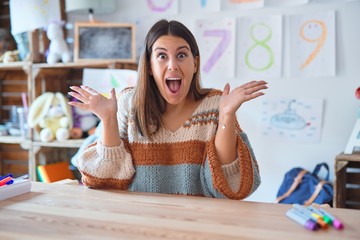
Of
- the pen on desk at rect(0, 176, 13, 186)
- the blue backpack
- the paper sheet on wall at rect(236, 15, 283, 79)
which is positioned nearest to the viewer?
the pen on desk at rect(0, 176, 13, 186)

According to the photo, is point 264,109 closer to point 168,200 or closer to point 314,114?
point 314,114

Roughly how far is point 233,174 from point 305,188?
3.37 ft

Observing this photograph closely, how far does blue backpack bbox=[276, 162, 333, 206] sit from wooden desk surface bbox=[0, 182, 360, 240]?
1146 mm

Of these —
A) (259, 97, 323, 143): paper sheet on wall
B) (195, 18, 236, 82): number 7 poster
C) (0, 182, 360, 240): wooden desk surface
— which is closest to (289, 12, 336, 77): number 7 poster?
(259, 97, 323, 143): paper sheet on wall

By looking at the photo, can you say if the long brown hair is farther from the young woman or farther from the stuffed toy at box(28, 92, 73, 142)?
the stuffed toy at box(28, 92, 73, 142)

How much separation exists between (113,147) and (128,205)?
249 mm

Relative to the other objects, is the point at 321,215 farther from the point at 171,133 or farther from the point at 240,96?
the point at 171,133

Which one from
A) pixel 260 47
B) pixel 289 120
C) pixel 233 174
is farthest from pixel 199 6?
pixel 233 174

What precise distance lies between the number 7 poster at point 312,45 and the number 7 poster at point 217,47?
31 cm

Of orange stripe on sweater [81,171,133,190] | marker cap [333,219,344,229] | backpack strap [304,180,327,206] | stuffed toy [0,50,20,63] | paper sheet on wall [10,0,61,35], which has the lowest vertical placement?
backpack strap [304,180,327,206]

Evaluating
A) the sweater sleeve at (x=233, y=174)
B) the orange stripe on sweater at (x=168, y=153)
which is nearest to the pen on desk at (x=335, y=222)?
the sweater sleeve at (x=233, y=174)

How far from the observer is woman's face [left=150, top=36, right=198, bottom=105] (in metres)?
1.14

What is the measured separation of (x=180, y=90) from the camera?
3.81 feet

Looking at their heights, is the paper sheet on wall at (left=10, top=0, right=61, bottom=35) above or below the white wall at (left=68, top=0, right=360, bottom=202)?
above
